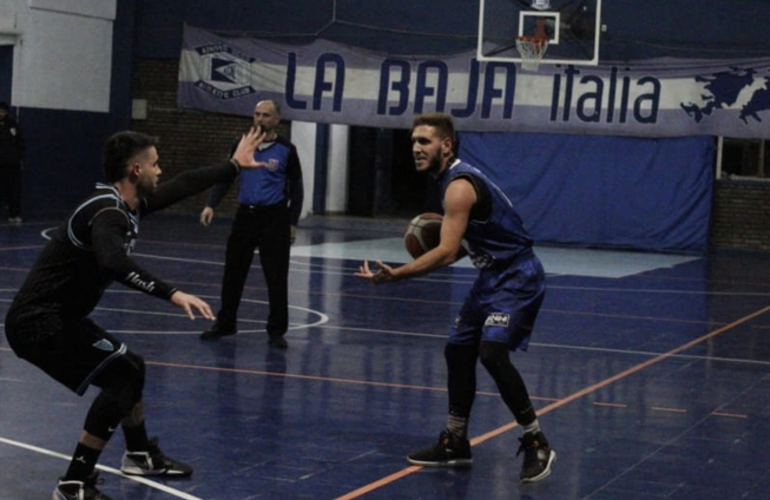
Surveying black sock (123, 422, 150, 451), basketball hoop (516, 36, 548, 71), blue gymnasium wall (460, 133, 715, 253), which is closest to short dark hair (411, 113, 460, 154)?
black sock (123, 422, 150, 451)

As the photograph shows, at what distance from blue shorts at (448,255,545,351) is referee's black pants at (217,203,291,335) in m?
4.57

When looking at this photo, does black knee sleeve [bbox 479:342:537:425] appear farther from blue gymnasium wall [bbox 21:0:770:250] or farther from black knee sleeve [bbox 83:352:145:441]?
blue gymnasium wall [bbox 21:0:770:250]

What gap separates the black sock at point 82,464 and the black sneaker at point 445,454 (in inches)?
77.5

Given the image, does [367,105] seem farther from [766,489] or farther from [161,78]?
[766,489]

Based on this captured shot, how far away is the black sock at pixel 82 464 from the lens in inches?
278

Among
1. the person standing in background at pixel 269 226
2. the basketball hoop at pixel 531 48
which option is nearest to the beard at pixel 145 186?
the person standing in background at pixel 269 226

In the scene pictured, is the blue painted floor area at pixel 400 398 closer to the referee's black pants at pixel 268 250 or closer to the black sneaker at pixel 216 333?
the black sneaker at pixel 216 333

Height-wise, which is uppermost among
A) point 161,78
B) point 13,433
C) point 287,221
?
point 161,78

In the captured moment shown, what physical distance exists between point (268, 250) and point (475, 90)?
14.2 m

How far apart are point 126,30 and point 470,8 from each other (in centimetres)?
683

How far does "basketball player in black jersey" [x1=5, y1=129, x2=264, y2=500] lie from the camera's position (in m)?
7.02

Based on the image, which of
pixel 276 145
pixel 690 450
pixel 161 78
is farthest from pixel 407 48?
pixel 690 450

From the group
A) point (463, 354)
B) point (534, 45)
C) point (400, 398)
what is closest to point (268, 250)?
point (400, 398)

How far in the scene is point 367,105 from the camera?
27062 mm
